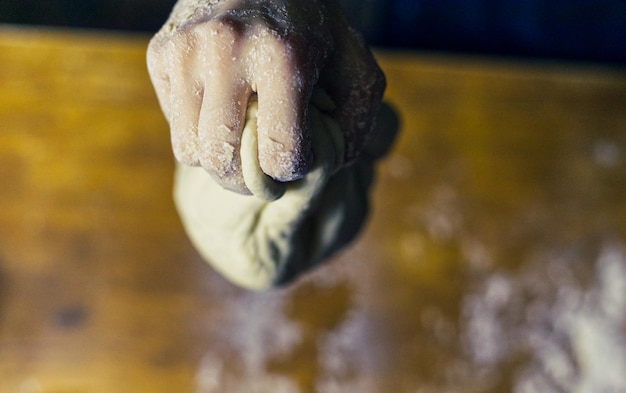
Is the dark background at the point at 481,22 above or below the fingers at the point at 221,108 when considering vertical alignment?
below

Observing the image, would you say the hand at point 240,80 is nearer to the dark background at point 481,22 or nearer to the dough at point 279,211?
the dough at point 279,211

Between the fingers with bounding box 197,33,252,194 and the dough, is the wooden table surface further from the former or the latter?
the fingers with bounding box 197,33,252,194

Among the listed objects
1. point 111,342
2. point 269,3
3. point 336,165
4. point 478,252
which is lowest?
point 111,342

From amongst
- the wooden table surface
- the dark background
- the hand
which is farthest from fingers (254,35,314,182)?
the dark background

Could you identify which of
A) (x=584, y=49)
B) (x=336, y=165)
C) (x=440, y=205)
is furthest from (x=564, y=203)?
(x=336, y=165)

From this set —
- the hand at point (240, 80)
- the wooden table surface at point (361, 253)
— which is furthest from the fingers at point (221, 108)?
the wooden table surface at point (361, 253)

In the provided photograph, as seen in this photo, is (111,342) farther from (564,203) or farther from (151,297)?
(564,203)

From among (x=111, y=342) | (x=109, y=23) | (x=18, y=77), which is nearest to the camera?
(x=111, y=342)
